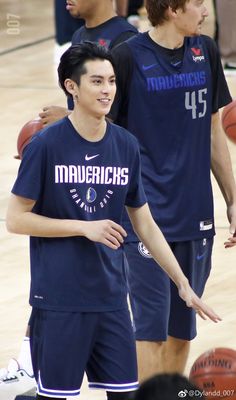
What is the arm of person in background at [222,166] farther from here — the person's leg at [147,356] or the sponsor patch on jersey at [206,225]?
the person's leg at [147,356]

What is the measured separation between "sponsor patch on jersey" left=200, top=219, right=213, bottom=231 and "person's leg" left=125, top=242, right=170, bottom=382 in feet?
0.95

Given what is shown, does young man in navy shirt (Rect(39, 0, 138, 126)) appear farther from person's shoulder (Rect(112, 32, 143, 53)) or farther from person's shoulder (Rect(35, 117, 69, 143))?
person's shoulder (Rect(35, 117, 69, 143))

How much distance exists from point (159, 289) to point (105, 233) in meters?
0.91

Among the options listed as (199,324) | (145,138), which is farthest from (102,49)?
(199,324)

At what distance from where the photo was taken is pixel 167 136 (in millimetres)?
5047

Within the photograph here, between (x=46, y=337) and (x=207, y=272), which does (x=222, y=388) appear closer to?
(x=207, y=272)

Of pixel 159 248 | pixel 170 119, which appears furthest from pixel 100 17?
pixel 159 248

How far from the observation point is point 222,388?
16.4ft

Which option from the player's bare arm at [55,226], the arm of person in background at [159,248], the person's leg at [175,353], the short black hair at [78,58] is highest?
the short black hair at [78,58]

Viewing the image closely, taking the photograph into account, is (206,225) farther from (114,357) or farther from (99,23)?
(99,23)

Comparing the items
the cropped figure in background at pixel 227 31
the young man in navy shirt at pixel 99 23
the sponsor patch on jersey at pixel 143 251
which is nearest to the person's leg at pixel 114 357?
the sponsor patch on jersey at pixel 143 251

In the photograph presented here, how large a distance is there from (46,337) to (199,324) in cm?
255

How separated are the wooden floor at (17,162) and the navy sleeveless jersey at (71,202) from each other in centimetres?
149

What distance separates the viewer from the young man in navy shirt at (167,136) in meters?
4.99
